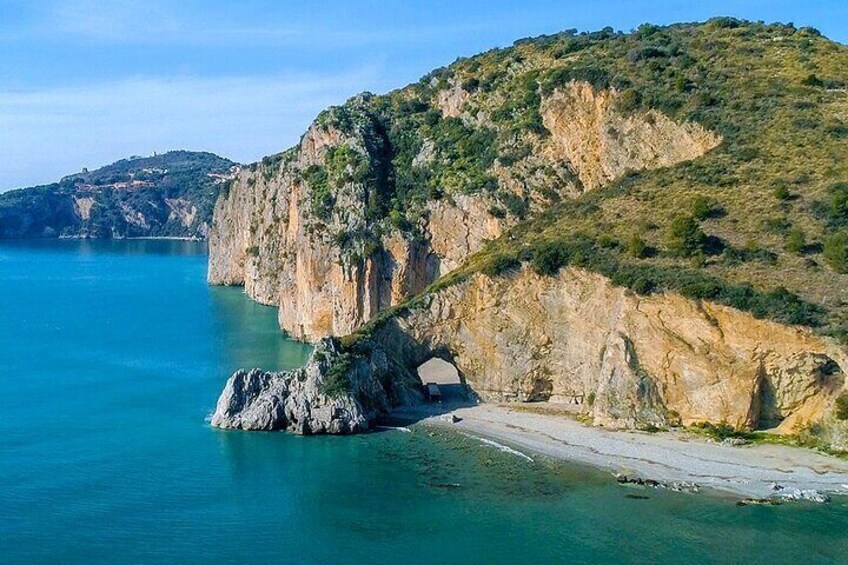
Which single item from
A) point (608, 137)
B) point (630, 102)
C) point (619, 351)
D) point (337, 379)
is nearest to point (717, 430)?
point (619, 351)

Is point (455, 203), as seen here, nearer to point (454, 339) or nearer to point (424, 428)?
point (454, 339)

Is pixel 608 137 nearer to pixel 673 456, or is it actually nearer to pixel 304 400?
pixel 673 456

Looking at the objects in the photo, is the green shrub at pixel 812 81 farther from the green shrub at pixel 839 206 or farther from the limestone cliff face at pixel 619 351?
the limestone cliff face at pixel 619 351

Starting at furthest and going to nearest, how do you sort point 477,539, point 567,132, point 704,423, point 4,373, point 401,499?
1. point 567,132
2. point 4,373
3. point 704,423
4. point 401,499
5. point 477,539

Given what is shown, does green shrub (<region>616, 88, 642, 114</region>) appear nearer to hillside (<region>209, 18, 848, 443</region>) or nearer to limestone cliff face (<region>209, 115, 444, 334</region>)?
→ hillside (<region>209, 18, 848, 443</region>)

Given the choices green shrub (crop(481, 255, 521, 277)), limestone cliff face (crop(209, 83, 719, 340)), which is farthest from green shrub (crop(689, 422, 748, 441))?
limestone cliff face (crop(209, 83, 719, 340))

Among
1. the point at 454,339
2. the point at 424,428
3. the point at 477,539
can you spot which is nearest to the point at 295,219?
the point at 454,339

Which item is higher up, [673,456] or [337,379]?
[337,379]
